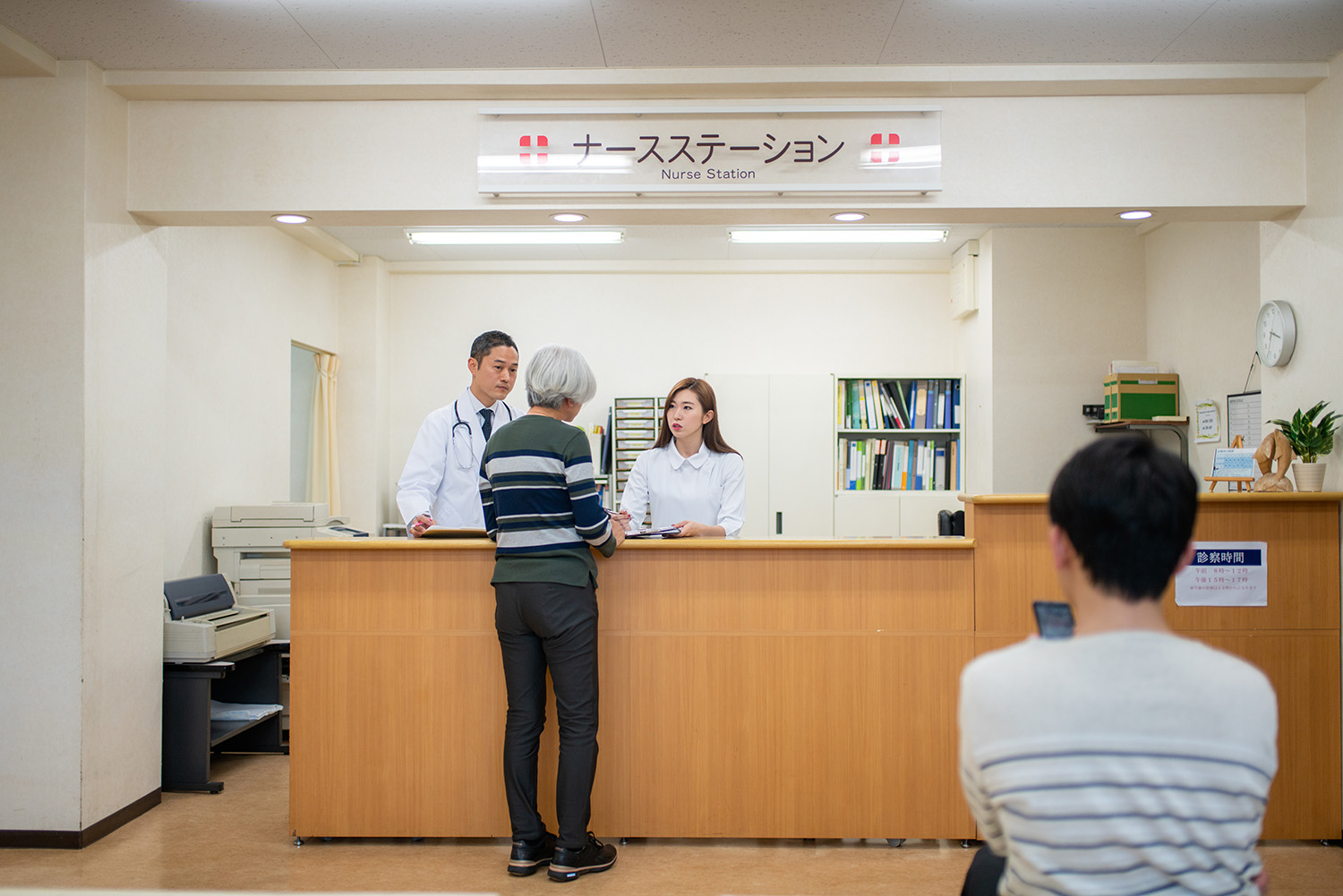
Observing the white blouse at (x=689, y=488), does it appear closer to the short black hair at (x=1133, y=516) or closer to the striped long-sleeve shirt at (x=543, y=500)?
the striped long-sleeve shirt at (x=543, y=500)

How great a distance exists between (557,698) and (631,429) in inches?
149

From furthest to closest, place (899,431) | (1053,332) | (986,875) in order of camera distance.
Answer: (899,431), (1053,332), (986,875)

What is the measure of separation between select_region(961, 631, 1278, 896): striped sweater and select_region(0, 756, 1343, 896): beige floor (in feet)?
6.43

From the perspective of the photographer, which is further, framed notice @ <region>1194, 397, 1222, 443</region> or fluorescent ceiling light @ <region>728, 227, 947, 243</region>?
fluorescent ceiling light @ <region>728, 227, 947, 243</region>

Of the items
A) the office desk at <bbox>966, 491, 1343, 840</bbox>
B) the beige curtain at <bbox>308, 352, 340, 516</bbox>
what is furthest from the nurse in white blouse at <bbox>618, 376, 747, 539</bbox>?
the beige curtain at <bbox>308, 352, 340, 516</bbox>

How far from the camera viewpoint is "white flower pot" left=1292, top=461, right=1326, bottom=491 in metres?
3.30

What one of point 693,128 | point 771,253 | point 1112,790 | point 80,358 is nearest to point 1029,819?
point 1112,790

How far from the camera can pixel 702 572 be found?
3203 mm

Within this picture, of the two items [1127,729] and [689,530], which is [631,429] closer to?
[689,530]

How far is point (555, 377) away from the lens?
287 cm

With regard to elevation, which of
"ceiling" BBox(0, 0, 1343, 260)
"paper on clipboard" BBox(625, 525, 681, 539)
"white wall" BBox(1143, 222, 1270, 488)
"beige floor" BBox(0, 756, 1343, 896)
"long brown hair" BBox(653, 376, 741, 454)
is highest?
"ceiling" BBox(0, 0, 1343, 260)

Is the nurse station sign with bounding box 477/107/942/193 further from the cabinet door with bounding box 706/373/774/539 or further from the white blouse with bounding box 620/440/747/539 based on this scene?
the cabinet door with bounding box 706/373/774/539

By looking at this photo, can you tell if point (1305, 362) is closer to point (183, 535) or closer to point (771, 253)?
point (771, 253)

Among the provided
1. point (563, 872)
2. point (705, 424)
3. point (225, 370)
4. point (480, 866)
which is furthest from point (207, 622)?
point (705, 424)
